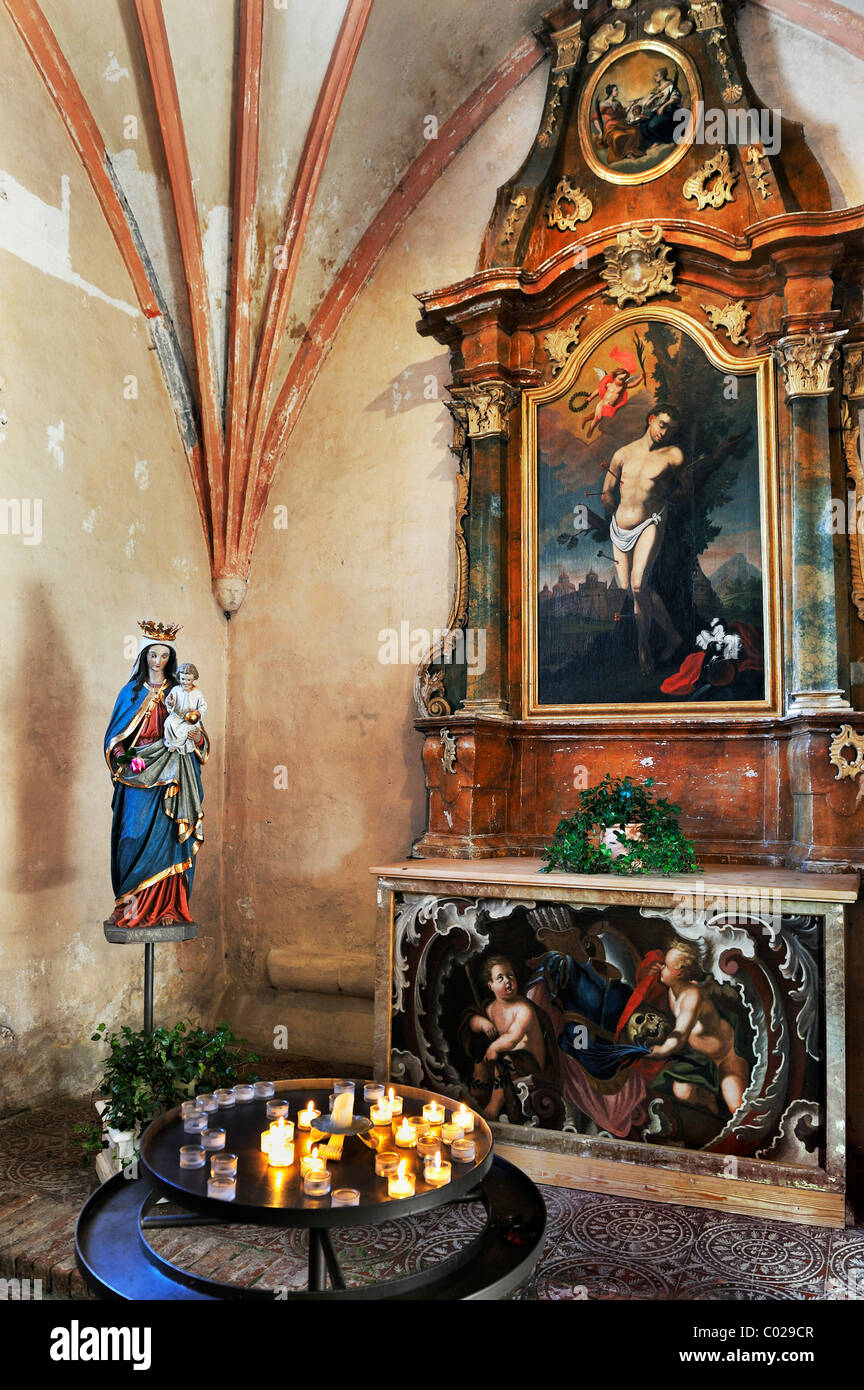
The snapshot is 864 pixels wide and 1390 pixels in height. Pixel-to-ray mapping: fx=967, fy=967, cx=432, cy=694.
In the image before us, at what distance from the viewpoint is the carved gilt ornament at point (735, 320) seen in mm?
5980

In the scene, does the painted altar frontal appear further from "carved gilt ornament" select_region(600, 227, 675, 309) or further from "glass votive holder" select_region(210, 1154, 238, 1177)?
"carved gilt ornament" select_region(600, 227, 675, 309)

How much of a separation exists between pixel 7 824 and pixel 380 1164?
3326 millimetres

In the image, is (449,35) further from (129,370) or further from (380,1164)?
(380,1164)

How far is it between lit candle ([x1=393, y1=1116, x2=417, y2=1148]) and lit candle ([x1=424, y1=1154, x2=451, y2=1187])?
0.24 m

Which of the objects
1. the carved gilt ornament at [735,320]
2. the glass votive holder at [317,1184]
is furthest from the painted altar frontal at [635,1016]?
the carved gilt ornament at [735,320]

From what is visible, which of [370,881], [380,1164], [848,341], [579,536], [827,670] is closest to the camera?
[380,1164]

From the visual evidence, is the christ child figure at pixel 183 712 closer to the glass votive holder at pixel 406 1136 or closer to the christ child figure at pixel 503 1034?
the christ child figure at pixel 503 1034

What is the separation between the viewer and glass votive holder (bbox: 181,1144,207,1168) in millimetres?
3162

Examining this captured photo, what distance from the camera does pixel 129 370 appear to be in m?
6.62

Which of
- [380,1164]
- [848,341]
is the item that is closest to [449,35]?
[848,341]

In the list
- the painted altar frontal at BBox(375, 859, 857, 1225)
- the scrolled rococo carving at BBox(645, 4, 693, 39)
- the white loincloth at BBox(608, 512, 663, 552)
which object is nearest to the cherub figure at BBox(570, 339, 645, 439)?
the white loincloth at BBox(608, 512, 663, 552)

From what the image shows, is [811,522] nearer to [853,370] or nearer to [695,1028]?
[853,370]

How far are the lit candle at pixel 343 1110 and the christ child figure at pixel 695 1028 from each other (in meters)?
1.72

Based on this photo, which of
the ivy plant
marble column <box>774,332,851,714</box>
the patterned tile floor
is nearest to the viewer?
the patterned tile floor
